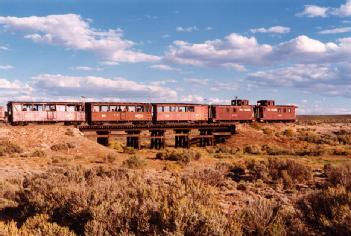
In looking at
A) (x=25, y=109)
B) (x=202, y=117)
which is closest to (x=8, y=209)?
(x=25, y=109)

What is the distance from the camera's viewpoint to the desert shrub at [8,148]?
91.7ft

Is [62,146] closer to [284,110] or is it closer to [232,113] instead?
[232,113]

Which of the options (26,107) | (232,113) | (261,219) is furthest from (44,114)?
(261,219)

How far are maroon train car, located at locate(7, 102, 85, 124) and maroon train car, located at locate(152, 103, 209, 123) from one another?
29.5 feet

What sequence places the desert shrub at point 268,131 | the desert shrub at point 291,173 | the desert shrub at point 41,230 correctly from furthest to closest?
the desert shrub at point 268,131 → the desert shrub at point 291,173 → the desert shrub at point 41,230

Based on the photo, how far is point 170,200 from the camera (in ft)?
27.0

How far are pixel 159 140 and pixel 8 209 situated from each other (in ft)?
98.6

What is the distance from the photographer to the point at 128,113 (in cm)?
4162

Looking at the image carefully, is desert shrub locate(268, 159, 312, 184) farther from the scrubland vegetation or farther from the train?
the train

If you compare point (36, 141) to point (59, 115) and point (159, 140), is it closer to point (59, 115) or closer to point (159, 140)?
point (59, 115)

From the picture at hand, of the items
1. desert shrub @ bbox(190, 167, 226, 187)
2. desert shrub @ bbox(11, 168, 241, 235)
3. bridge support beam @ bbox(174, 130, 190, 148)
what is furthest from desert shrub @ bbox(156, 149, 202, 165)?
desert shrub @ bbox(11, 168, 241, 235)

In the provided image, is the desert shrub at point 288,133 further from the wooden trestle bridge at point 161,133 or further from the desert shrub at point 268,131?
the wooden trestle bridge at point 161,133

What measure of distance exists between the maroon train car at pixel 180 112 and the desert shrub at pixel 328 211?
34.5 m

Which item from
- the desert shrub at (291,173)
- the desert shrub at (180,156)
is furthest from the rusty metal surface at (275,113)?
the desert shrub at (291,173)
